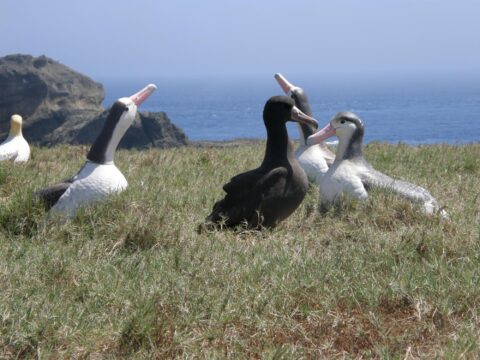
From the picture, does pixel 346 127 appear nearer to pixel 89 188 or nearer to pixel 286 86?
pixel 286 86

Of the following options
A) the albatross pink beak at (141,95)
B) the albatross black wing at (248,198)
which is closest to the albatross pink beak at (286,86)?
the albatross pink beak at (141,95)

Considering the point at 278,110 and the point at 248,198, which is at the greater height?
the point at 278,110

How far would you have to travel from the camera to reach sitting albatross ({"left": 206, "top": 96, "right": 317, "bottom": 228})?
5.20 meters

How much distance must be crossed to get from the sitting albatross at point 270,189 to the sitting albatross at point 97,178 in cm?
73

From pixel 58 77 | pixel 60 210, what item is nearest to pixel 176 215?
pixel 60 210

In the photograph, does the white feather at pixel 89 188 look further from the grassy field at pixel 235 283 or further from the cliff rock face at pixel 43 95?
the cliff rock face at pixel 43 95

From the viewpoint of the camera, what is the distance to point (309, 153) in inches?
279

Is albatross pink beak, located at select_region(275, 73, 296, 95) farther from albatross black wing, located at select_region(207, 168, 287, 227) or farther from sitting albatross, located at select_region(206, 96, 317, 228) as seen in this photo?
albatross black wing, located at select_region(207, 168, 287, 227)

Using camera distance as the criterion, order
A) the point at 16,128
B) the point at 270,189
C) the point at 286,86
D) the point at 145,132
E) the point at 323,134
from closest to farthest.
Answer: the point at 270,189
the point at 323,134
the point at 286,86
the point at 16,128
the point at 145,132

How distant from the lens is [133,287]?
12.5ft

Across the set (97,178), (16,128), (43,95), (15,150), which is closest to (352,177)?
(97,178)

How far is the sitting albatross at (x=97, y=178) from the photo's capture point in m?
5.29

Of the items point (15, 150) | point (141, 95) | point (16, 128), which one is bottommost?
point (15, 150)

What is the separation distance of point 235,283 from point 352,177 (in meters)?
2.07
